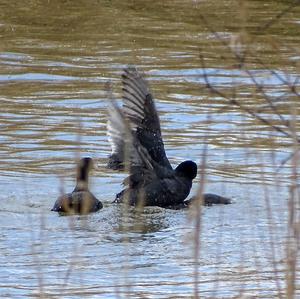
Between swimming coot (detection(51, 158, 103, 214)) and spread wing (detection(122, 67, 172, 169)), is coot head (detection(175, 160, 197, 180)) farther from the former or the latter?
swimming coot (detection(51, 158, 103, 214))

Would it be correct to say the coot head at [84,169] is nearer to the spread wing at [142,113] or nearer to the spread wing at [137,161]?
the spread wing at [137,161]

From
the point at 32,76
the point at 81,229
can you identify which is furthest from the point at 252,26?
the point at 81,229

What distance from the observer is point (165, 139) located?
42.4 ft

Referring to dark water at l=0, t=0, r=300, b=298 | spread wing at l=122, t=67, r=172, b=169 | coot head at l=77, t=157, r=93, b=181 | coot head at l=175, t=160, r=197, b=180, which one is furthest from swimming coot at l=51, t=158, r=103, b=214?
coot head at l=175, t=160, r=197, b=180

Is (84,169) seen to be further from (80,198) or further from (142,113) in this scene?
(142,113)

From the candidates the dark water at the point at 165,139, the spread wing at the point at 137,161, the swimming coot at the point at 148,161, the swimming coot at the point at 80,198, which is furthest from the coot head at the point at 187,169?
the swimming coot at the point at 80,198

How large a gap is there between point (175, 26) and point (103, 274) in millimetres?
13687

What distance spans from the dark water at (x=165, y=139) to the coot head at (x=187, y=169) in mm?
355

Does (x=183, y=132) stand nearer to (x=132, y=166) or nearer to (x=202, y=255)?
(x=132, y=166)

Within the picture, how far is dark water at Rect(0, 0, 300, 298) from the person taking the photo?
700cm

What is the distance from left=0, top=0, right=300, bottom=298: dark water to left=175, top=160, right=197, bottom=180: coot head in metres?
0.35

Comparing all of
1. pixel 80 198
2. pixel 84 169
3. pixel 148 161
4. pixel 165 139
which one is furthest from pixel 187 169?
pixel 165 139

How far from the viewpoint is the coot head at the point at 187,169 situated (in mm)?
10430

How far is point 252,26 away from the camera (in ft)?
66.6
